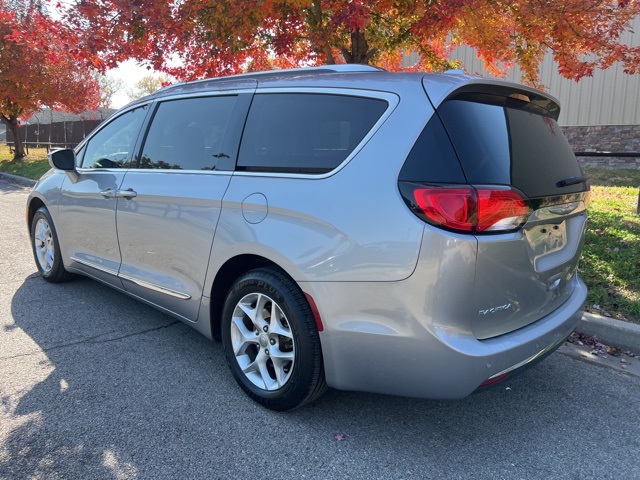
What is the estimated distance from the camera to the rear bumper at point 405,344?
7.48 ft

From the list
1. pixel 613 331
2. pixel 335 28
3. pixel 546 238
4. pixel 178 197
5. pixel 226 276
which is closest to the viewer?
pixel 546 238

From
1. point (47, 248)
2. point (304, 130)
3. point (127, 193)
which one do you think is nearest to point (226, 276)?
point (304, 130)

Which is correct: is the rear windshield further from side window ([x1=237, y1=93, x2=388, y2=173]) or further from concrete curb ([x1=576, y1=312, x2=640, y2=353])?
concrete curb ([x1=576, y1=312, x2=640, y2=353])

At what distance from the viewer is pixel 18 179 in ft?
52.4

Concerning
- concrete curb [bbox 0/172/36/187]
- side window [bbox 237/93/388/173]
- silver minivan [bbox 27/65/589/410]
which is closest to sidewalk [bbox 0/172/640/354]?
silver minivan [bbox 27/65/589/410]

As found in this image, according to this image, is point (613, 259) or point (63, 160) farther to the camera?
point (613, 259)

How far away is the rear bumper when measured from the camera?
7.48ft

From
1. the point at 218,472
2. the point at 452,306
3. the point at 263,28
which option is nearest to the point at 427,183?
the point at 452,306

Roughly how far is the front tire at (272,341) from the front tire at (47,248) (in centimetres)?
265

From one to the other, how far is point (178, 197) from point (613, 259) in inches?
174

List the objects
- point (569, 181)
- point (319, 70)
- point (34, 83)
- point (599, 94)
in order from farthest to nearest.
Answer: point (34, 83)
point (599, 94)
point (319, 70)
point (569, 181)

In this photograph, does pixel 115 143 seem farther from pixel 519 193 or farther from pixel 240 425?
pixel 519 193

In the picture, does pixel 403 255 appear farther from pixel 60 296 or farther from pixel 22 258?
pixel 22 258

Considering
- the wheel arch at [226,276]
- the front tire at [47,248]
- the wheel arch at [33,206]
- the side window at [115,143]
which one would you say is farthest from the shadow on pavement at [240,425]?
the wheel arch at [33,206]
